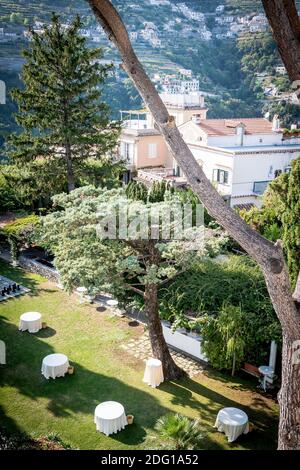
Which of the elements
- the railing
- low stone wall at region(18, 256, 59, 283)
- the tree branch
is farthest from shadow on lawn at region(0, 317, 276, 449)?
the railing

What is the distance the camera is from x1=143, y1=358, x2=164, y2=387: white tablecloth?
47.5 ft

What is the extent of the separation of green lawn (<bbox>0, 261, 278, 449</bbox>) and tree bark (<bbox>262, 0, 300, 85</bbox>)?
954cm

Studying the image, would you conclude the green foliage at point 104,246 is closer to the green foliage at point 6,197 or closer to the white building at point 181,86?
the green foliage at point 6,197

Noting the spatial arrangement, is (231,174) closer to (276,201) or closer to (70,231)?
(276,201)

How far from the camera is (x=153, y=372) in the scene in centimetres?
1448

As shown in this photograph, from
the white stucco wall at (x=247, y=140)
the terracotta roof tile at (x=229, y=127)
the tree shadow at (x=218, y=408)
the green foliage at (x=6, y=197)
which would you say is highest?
the terracotta roof tile at (x=229, y=127)

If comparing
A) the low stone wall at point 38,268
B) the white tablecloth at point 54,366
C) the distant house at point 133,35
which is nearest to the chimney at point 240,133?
the low stone wall at point 38,268

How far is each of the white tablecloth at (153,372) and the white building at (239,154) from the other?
20533 mm

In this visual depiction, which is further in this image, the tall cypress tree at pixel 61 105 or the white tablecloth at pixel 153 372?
the tall cypress tree at pixel 61 105

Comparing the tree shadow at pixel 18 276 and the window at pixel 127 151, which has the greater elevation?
the window at pixel 127 151

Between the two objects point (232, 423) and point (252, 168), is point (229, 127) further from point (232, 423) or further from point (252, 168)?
point (232, 423)

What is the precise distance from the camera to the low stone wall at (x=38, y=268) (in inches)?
897

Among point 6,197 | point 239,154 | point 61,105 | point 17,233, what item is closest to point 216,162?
point 239,154

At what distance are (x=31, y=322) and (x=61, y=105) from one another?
1374 centimetres
